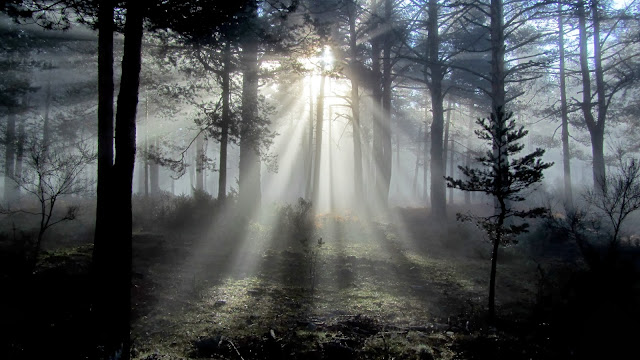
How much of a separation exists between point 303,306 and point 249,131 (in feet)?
26.7

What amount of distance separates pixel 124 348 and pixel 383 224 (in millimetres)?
15170

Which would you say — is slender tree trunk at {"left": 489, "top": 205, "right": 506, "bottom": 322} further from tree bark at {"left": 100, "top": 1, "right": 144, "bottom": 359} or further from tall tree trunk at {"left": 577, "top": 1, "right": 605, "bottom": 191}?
tall tree trunk at {"left": 577, "top": 1, "right": 605, "bottom": 191}

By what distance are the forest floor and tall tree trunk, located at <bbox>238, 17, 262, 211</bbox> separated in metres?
A: 3.62

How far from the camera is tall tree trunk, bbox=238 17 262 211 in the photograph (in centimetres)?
1412

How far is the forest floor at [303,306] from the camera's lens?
5312 mm

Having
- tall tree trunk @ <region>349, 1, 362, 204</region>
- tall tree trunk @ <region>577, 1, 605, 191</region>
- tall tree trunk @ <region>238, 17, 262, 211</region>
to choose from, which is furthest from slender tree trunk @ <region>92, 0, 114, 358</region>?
tall tree trunk @ <region>577, 1, 605, 191</region>

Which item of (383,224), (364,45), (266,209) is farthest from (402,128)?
(266,209)

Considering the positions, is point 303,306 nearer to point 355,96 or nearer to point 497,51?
point 497,51

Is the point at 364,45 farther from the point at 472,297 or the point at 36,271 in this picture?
the point at 36,271

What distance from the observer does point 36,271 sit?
6.95 metres

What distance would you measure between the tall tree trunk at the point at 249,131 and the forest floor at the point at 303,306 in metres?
3.62

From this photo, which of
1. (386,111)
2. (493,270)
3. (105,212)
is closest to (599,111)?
(386,111)

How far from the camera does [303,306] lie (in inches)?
295

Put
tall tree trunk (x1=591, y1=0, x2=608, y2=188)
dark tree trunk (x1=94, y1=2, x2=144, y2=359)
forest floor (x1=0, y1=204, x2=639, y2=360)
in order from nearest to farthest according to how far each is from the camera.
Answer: dark tree trunk (x1=94, y1=2, x2=144, y2=359) → forest floor (x1=0, y1=204, x2=639, y2=360) → tall tree trunk (x1=591, y1=0, x2=608, y2=188)
